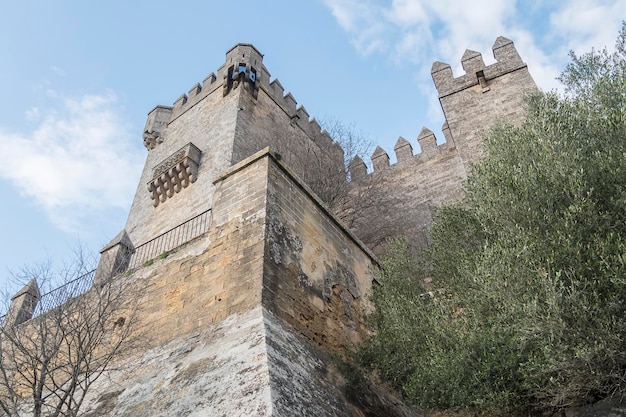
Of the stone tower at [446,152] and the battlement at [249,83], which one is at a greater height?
the battlement at [249,83]

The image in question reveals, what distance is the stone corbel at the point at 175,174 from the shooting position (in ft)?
44.7

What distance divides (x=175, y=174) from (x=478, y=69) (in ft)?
33.3

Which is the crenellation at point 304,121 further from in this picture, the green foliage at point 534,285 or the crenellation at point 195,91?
the green foliage at point 534,285

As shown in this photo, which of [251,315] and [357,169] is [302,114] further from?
[251,315]

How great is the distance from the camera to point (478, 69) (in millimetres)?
15555

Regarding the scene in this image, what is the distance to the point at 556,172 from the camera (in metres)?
5.93

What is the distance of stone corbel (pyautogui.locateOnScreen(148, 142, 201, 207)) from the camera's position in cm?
1361

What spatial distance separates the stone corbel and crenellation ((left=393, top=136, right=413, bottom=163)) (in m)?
7.33

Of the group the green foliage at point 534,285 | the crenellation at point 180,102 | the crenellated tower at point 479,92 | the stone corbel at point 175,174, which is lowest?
the green foliage at point 534,285

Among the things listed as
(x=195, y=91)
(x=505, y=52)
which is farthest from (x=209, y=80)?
(x=505, y=52)

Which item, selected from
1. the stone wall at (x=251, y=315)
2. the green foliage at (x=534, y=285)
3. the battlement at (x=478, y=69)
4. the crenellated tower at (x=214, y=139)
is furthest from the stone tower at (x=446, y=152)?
the stone wall at (x=251, y=315)

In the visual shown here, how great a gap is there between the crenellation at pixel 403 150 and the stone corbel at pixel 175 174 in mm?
7329

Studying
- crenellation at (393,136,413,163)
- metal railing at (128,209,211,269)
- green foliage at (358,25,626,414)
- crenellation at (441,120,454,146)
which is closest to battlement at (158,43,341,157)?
crenellation at (393,136,413,163)

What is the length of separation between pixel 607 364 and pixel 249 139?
36.4 feet
